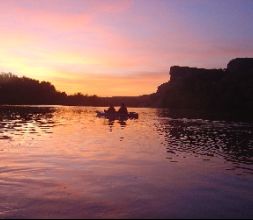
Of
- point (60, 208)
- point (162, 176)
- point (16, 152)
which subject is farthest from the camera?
point (16, 152)

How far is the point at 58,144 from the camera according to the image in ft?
104

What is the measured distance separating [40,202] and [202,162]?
42.7 feet

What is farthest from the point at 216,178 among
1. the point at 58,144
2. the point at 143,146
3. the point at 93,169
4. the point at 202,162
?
the point at 58,144

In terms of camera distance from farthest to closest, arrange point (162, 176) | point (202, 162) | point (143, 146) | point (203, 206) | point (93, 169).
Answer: point (143, 146), point (202, 162), point (93, 169), point (162, 176), point (203, 206)

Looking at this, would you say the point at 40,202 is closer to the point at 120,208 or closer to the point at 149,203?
the point at 120,208

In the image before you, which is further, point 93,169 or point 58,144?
point 58,144

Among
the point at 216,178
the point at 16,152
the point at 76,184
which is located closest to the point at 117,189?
the point at 76,184

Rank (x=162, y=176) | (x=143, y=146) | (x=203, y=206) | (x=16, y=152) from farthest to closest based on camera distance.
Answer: (x=143, y=146) < (x=16, y=152) < (x=162, y=176) < (x=203, y=206)

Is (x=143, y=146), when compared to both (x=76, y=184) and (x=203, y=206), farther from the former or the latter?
(x=203, y=206)

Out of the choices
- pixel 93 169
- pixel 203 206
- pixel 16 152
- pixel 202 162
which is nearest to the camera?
pixel 203 206

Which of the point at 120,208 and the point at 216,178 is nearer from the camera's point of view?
the point at 120,208

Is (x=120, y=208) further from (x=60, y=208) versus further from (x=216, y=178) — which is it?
(x=216, y=178)

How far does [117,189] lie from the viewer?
16.0 metres

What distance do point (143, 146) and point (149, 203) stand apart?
58.1 feet
